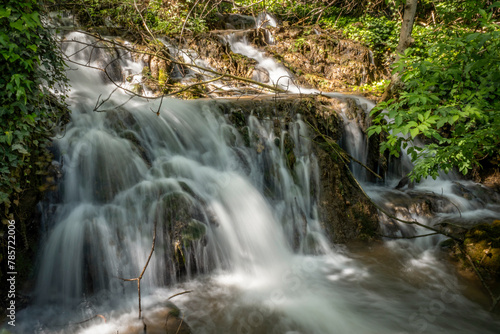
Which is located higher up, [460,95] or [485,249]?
[460,95]

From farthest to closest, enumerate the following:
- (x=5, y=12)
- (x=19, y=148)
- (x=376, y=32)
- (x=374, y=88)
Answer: (x=376, y=32) < (x=374, y=88) < (x=19, y=148) < (x=5, y=12)

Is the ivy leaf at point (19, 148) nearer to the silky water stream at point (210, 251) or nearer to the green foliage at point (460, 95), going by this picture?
the silky water stream at point (210, 251)

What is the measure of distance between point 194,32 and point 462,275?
9.10 meters

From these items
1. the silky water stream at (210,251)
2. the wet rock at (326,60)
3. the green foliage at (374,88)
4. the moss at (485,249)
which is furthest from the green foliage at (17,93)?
the green foliage at (374,88)

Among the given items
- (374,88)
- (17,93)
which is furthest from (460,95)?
(374,88)

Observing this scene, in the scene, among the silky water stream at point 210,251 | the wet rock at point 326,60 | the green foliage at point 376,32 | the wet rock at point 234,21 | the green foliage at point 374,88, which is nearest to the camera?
the silky water stream at point 210,251

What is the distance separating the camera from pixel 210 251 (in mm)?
3783

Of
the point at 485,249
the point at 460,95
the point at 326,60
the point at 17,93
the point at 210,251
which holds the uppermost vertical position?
the point at 326,60

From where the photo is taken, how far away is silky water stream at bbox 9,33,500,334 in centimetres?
302

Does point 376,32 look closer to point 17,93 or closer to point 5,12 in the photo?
point 5,12

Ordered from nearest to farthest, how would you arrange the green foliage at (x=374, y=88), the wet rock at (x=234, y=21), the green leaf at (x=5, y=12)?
1. the green leaf at (x=5, y=12)
2. the green foliage at (x=374, y=88)
3. the wet rock at (x=234, y=21)

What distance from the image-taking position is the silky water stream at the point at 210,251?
3023 mm

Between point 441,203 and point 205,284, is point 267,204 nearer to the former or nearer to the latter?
point 205,284

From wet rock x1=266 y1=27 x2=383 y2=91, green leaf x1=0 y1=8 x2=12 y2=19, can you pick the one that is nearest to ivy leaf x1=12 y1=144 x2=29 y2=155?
green leaf x1=0 y1=8 x2=12 y2=19
